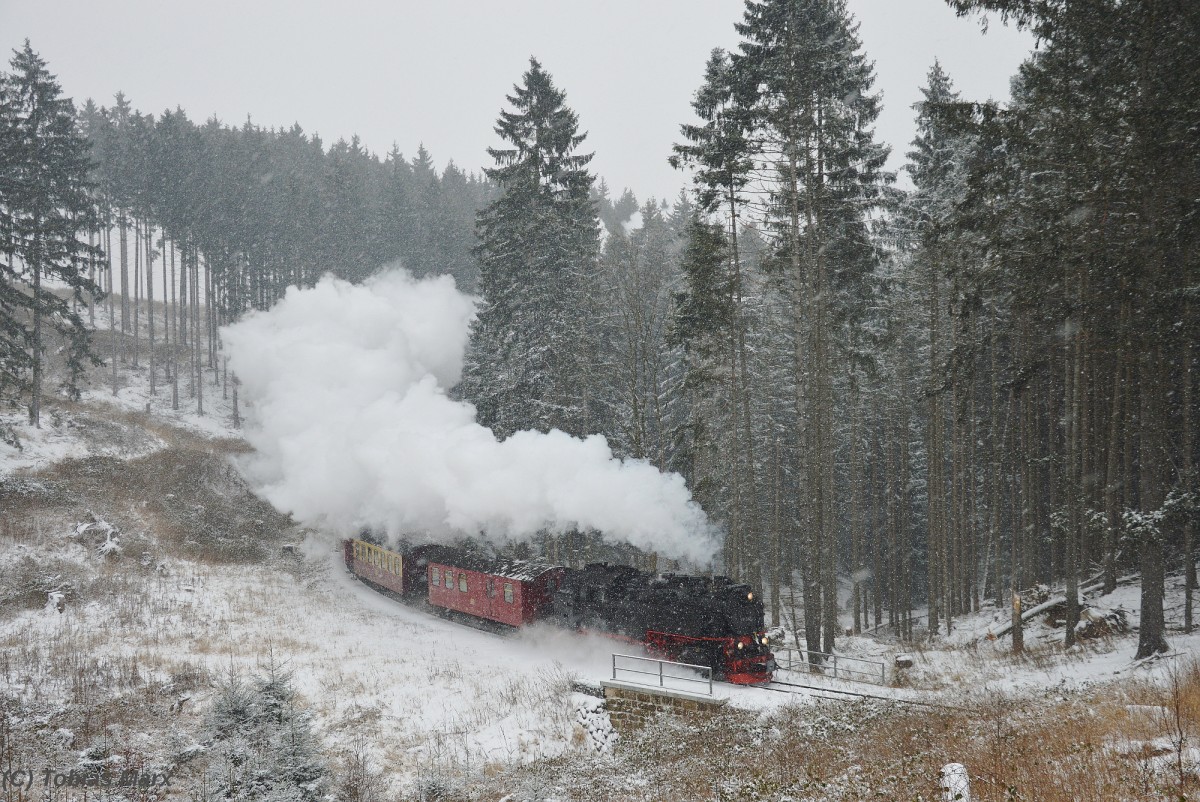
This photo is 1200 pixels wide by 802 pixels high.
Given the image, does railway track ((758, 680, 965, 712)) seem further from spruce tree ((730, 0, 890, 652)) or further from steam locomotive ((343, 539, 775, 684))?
spruce tree ((730, 0, 890, 652))

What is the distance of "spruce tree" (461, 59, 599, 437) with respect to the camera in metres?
27.2

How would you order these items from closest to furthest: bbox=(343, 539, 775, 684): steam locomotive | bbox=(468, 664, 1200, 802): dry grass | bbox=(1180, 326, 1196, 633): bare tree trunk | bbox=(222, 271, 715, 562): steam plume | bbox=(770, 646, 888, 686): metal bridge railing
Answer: bbox=(468, 664, 1200, 802): dry grass, bbox=(1180, 326, 1196, 633): bare tree trunk, bbox=(343, 539, 775, 684): steam locomotive, bbox=(770, 646, 888, 686): metal bridge railing, bbox=(222, 271, 715, 562): steam plume

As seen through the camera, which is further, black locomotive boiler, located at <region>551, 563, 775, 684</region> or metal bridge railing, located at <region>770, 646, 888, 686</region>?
metal bridge railing, located at <region>770, 646, 888, 686</region>

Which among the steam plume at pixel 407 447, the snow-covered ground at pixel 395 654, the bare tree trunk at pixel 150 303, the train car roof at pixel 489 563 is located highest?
the bare tree trunk at pixel 150 303

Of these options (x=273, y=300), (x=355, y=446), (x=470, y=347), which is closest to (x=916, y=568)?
(x=470, y=347)

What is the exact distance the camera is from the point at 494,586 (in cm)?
2167

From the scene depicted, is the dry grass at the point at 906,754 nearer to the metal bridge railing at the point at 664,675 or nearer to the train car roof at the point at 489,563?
the metal bridge railing at the point at 664,675

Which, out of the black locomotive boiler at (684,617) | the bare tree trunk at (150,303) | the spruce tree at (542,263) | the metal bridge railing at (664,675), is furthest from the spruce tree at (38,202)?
the metal bridge railing at (664,675)

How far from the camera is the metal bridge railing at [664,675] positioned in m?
14.8

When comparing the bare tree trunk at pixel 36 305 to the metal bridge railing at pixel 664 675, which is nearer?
the metal bridge railing at pixel 664 675

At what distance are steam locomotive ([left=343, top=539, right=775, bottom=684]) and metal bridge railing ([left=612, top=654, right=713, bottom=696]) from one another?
1.05ft

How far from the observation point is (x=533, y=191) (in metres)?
27.6

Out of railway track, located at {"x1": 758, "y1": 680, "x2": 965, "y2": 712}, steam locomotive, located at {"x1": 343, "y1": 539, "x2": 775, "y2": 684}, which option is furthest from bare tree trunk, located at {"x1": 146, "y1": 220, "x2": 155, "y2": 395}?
railway track, located at {"x1": 758, "y1": 680, "x2": 965, "y2": 712}

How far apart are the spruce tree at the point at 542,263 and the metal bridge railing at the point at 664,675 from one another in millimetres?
11619
